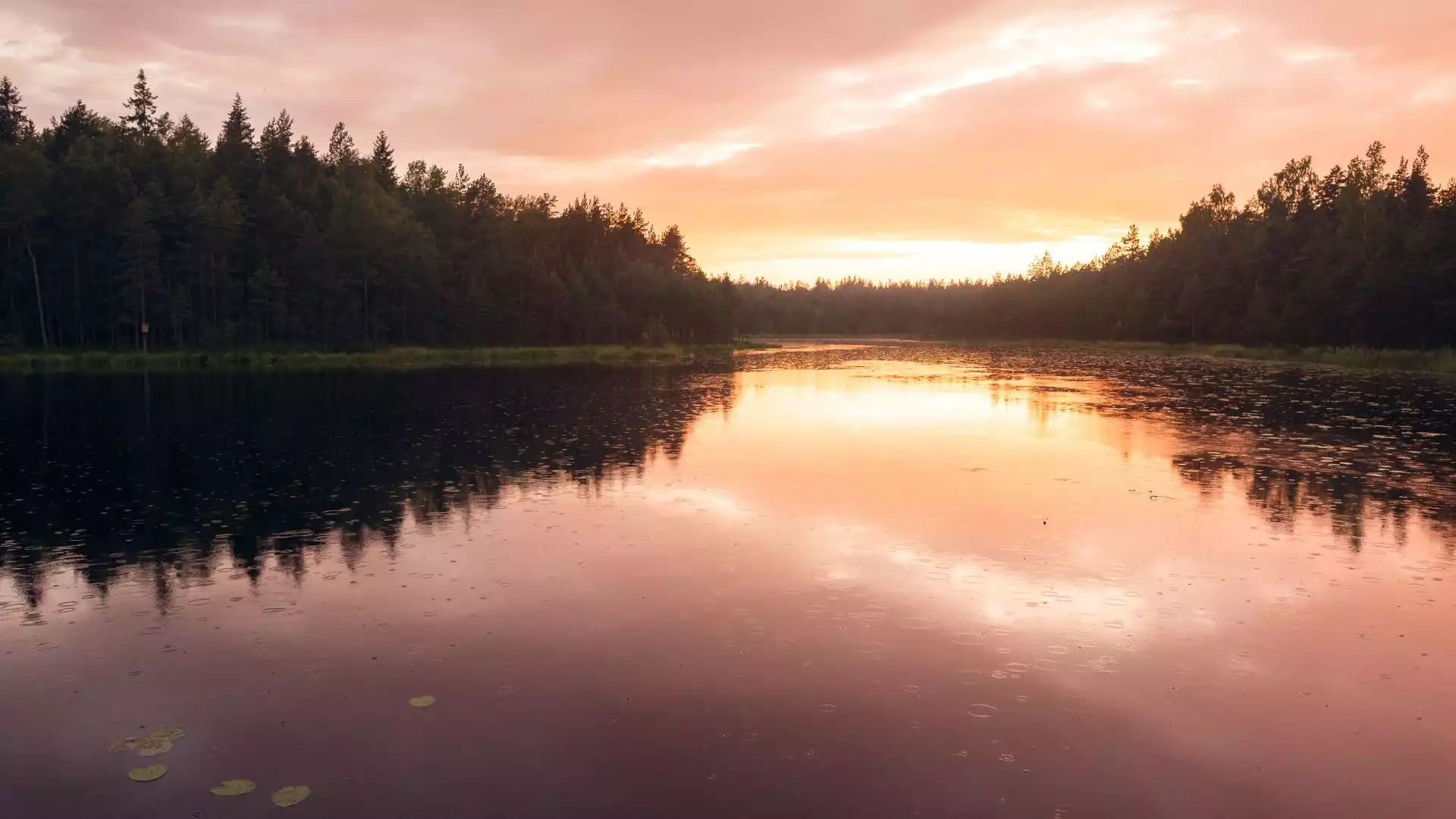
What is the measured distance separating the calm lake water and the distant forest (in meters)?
64.9

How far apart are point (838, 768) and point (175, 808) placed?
5.95 m

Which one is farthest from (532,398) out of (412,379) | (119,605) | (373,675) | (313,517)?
(373,675)

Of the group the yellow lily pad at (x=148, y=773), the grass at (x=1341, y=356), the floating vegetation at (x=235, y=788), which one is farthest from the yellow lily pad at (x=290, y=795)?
the grass at (x=1341, y=356)

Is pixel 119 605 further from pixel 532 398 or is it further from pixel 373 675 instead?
pixel 532 398

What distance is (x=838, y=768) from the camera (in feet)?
27.2

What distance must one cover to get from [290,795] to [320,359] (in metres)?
79.7

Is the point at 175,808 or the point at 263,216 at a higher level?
the point at 263,216

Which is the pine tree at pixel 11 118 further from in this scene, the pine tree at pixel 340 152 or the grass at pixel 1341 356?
the grass at pixel 1341 356

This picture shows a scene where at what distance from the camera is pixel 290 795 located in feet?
25.7

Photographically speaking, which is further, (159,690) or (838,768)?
(159,690)

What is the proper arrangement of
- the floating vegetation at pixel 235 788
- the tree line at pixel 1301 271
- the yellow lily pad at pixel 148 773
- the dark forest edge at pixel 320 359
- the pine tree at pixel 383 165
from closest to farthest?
the floating vegetation at pixel 235 788
the yellow lily pad at pixel 148 773
the dark forest edge at pixel 320 359
the tree line at pixel 1301 271
the pine tree at pixel 383 165

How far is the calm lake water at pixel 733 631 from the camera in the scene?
815 centimetres

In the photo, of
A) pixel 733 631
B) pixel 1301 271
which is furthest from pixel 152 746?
Result: pixel 1301 271

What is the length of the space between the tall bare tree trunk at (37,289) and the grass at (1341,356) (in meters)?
113
